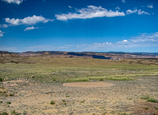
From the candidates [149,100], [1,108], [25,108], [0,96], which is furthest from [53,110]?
[149,100]

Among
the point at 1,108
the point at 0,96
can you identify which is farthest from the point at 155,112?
the point at 0,96

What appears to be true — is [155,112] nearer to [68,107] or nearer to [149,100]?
[149,100]

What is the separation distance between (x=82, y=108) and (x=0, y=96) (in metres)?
9.10

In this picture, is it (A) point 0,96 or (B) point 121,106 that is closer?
(B) point 121,106

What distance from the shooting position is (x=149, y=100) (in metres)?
14.0

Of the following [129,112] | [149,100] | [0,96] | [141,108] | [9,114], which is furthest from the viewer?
[0,96]

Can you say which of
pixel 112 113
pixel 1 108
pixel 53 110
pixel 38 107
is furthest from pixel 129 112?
pixel 1 108

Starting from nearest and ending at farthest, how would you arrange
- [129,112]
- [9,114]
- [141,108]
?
[9,114] → [129,112] → [141,108]

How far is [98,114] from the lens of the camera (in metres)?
10.6

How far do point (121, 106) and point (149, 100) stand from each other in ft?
10.9

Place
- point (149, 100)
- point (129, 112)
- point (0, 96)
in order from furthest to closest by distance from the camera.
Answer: point (0, 96) → point (149, 100) → point (129, 112)

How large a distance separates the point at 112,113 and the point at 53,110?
4.22 m

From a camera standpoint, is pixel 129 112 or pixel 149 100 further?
pixel 149 100

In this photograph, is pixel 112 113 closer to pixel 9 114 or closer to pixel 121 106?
pixel 121 106
